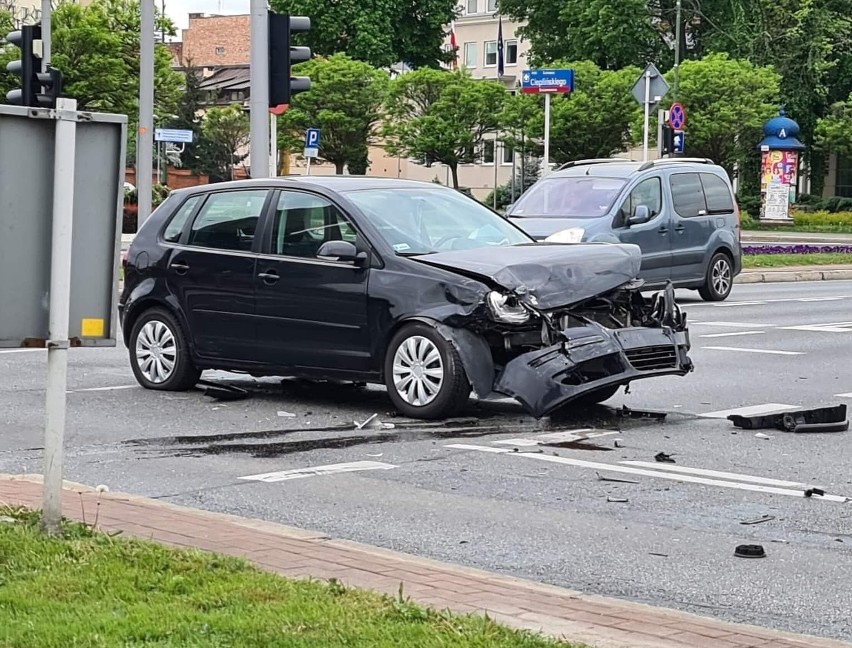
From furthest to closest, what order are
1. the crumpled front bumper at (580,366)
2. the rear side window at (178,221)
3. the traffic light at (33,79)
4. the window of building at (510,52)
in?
the window of building at (510,52) → the traffic light at (33,79) → the rear side window at (178,221) → the crumpled front bumper at (580,366)

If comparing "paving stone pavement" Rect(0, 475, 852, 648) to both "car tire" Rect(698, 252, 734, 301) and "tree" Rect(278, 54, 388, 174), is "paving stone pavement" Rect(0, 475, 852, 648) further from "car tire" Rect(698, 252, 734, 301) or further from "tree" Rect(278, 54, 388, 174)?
"tree" Rect(278, 54, 388, 174)

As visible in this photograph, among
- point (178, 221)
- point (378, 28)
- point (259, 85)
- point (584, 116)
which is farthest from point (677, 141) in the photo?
point (378, 28)

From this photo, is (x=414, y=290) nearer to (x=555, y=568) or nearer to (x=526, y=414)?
(x=526, y=414)

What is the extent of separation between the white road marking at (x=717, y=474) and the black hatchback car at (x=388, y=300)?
127 centimetres

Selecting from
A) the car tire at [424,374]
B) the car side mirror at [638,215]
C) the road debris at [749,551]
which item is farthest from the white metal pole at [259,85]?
the road debris at [749,551]

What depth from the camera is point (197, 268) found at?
1248cm

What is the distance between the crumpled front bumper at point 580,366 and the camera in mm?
10547

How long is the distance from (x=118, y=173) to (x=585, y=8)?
223ft

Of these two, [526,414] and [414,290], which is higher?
[414,290]

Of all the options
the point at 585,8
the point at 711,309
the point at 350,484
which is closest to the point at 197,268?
the point at 350,484

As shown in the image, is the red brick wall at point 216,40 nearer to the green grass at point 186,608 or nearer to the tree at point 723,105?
the tree at point 723,105

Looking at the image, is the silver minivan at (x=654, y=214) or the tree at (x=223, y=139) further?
the tree at (x=223, y=139)

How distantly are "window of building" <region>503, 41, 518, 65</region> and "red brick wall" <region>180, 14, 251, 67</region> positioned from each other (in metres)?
36.9

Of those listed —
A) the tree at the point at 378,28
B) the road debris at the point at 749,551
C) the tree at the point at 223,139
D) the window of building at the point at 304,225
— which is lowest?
the road debris at the point at 749,551
